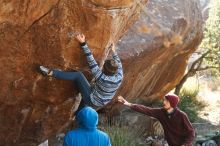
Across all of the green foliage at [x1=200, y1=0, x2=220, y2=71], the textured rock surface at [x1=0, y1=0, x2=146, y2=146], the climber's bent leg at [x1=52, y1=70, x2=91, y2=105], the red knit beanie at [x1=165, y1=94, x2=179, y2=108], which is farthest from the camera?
the green foliage at [x1=200, y1=0, x2=220, y2=71]

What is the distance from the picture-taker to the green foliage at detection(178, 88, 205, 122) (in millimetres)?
14961

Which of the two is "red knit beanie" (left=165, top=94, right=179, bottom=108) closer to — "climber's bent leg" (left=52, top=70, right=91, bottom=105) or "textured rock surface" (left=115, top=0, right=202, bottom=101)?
"climber's bent leg" (left=52, top=70, right=91, bottom=105)

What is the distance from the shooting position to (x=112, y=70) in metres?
7.45

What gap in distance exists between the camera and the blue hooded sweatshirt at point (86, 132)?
17.2 ft

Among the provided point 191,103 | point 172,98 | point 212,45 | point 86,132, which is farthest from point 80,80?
point 212,45

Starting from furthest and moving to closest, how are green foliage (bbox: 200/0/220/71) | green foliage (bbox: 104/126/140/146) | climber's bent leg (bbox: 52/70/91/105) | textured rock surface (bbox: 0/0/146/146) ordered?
1. green foliage (bbox: 200/0/220/71)
2. green foliage (bbox: 104/126/140/146)
3. climber's bent leg (bbox: 52/70/91/105)
4. textured rock surface (bbox: 0/0/146/146)

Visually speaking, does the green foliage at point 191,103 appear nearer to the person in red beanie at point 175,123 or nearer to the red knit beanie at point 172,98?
the person in red beanie at point 175,123

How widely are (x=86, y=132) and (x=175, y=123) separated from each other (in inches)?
87.0

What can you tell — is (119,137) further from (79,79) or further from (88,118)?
(88,118)

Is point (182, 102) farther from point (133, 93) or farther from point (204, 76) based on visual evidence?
point (204, 76)

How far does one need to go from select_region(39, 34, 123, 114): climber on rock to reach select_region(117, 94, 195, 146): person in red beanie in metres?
0.74

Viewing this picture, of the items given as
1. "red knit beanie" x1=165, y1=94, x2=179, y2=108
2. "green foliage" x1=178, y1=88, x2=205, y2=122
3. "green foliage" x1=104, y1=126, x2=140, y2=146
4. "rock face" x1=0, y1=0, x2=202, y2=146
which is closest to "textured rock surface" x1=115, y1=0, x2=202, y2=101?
"green foliage" x1=178, y1=88, x2=205, y2=122

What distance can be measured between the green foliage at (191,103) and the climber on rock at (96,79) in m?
7.54

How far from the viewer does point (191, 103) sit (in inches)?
643
